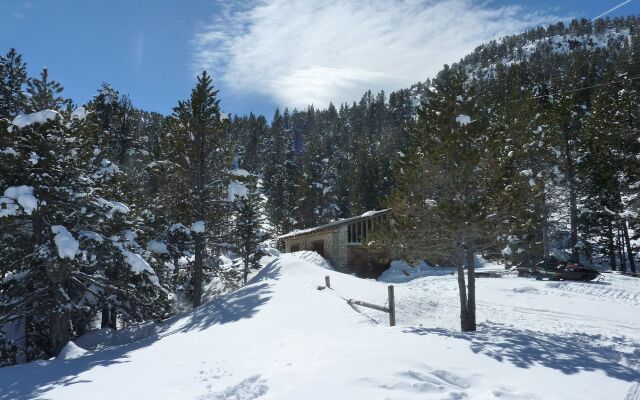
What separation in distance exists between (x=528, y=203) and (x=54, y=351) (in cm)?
1765

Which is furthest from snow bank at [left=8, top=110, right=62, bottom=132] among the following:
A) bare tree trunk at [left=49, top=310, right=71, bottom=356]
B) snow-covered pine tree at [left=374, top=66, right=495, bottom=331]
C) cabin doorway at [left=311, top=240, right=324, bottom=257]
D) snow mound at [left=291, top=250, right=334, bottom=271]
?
cabin doorway at [left=311, top=240, right=324, bottom=257]

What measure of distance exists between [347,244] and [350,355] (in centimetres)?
2680

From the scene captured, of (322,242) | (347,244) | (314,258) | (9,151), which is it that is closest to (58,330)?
(9,151)

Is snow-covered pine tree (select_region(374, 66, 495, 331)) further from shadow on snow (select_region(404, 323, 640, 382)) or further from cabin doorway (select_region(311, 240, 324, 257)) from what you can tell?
cabin doorway (select_region(311, 240, 324, 257))

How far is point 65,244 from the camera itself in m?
12.5

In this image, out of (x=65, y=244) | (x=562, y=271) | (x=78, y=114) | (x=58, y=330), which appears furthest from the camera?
(x=562, y=271)

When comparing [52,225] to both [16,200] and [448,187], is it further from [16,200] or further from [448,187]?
[448,187]

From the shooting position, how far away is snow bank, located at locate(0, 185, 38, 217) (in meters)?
12.3

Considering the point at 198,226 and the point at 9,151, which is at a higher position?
the point at 9,151

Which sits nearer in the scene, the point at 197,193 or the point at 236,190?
the point at 236,190

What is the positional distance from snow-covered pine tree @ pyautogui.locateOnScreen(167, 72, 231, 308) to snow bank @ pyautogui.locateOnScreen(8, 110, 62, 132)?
803cm

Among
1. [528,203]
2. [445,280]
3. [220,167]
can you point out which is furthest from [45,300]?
[445,280]

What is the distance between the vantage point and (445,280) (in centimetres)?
2566

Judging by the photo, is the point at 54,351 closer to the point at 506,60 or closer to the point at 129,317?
the point at 129,317
